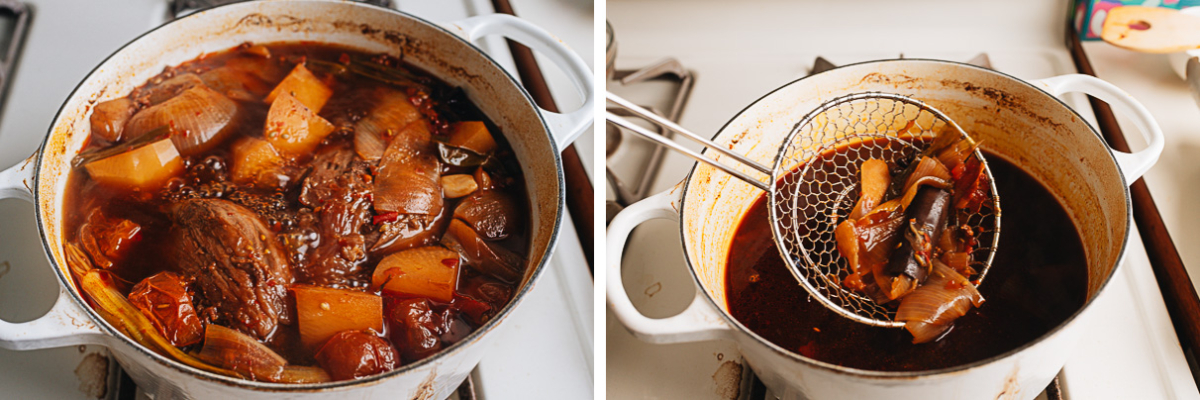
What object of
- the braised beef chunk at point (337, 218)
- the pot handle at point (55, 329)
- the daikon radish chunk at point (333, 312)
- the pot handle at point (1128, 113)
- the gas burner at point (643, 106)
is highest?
the pot handle at point (1128, 113)

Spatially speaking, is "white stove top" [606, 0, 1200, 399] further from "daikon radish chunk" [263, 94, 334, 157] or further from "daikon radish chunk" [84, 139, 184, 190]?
"daikon radish chunk" [84, 139, 184, 190]

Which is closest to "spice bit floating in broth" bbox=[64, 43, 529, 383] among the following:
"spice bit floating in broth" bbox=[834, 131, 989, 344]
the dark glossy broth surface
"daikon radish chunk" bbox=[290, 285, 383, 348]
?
"daikon radish chunk" bbox=[290, 285, 383, 348]

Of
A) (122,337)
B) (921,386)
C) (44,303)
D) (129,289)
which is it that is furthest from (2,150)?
(921,386)

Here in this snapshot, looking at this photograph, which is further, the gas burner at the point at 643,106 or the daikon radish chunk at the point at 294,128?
the gas burner at the point at 643,106

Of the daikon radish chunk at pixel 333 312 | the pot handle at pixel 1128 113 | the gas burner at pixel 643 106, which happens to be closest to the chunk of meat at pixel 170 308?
the daikon radish chunk at pixel 333 312

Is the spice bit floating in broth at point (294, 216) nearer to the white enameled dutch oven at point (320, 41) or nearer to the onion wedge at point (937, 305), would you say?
the white enameled dutch oven at point (320, 41)

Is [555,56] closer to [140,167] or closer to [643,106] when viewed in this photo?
[643,106]

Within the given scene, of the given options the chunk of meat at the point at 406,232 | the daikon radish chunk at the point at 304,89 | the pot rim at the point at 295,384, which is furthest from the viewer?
the daikon radish chunk at the point at 304,89
